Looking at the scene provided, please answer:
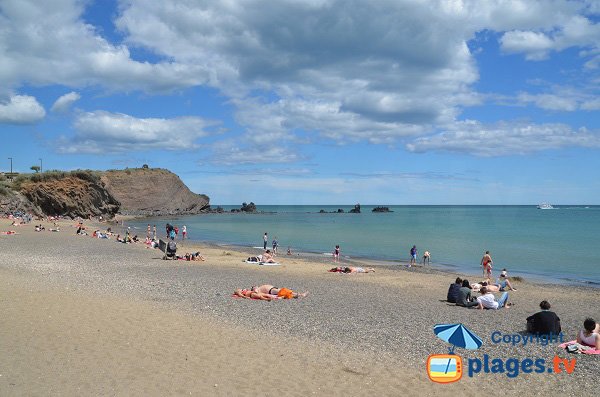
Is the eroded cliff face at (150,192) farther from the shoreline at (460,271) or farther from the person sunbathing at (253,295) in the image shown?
the person sunbathing at (253,295)

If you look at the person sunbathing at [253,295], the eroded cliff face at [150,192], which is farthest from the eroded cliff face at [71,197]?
the person sunbathing at [253,295]

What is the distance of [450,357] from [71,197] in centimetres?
6552

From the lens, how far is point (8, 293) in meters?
12.5

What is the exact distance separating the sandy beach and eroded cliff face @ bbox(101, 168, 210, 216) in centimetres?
9261

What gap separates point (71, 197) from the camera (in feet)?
212

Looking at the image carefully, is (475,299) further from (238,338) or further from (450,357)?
(238,338)

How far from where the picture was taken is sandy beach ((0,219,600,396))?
284 inches

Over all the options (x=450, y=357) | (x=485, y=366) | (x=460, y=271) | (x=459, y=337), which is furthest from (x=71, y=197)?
(x=485, y=366)

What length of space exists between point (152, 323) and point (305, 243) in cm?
3501

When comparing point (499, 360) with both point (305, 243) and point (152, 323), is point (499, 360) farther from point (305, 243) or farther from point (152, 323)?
point (305, 243)

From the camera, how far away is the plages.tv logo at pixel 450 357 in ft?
26.0

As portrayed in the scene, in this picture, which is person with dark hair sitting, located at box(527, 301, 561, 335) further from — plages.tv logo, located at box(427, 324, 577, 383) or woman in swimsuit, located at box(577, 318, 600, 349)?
plages.tv logo, located at box(427, 324, 577, 383)

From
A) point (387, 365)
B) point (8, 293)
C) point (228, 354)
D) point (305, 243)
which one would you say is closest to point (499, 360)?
point (387, 365)

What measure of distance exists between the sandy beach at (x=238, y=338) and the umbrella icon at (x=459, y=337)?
16 cm
